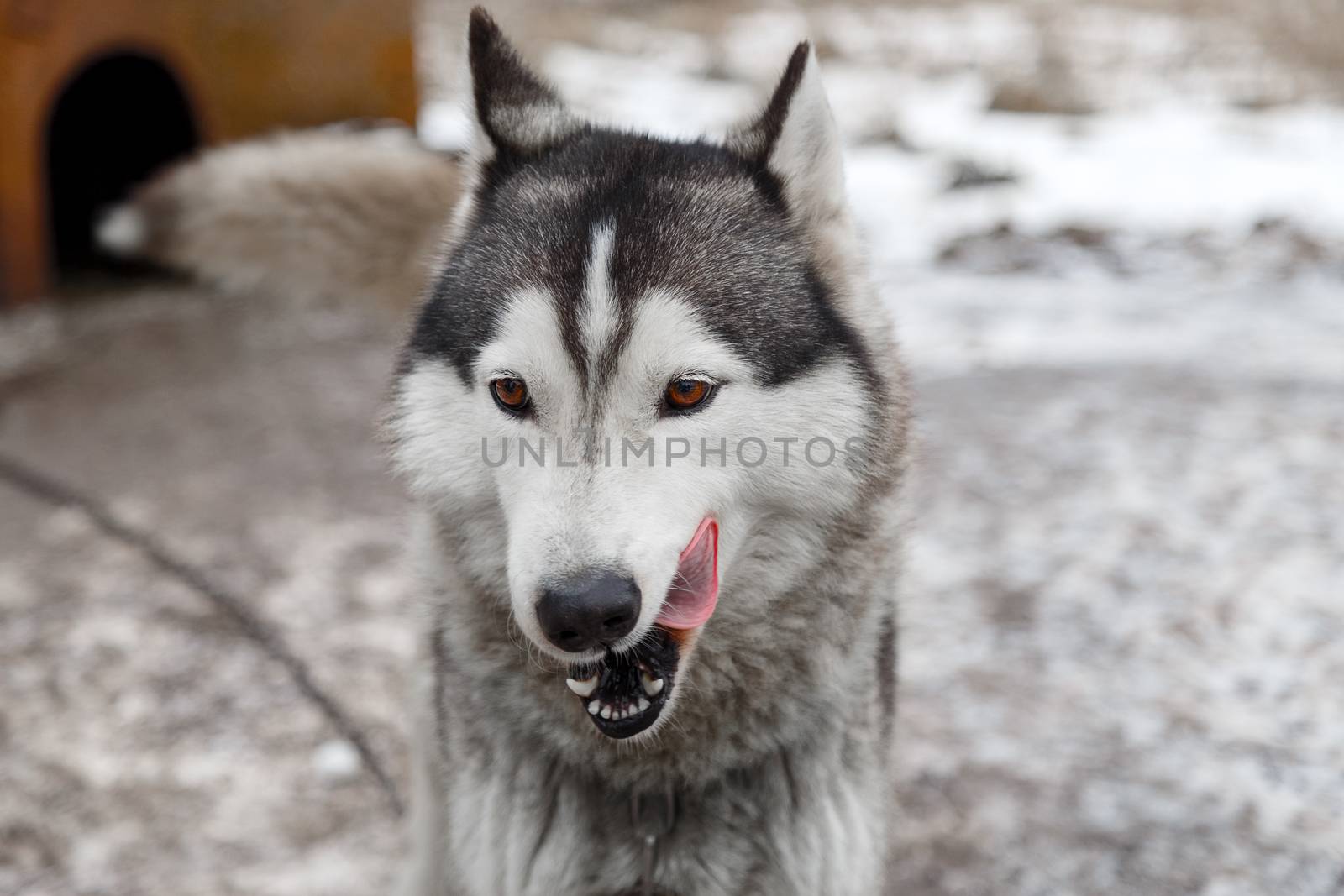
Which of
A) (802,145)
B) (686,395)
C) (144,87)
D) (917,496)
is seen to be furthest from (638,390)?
(144,87)

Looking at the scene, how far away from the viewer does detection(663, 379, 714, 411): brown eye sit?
6.64ft

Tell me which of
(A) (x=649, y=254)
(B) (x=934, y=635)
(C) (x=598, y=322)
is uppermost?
(A) (x=649, y=254)

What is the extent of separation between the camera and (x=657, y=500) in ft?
6.34

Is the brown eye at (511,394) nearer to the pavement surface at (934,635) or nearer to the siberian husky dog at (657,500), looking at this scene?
the siberian husky dog at (657,500)

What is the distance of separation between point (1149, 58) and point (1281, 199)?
471cm

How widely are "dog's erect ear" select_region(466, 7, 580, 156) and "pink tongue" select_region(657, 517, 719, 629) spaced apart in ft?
3.15

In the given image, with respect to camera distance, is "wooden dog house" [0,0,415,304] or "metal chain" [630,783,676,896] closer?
"metal chain" [630,783,676,896]

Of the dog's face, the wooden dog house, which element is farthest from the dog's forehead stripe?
the wooden dog house

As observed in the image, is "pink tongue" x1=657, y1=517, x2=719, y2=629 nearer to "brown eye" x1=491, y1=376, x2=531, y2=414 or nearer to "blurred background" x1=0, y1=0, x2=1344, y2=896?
"brown eye" x1=491, y1=376, x2=531, y2=414

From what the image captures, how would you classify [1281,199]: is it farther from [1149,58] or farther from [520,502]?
[520,502]

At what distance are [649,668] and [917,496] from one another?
9.84 feet

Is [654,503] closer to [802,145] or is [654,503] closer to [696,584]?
[696,584]

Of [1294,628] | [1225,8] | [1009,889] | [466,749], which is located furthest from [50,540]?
[1225,8]

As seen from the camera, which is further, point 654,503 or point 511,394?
point 511,394
